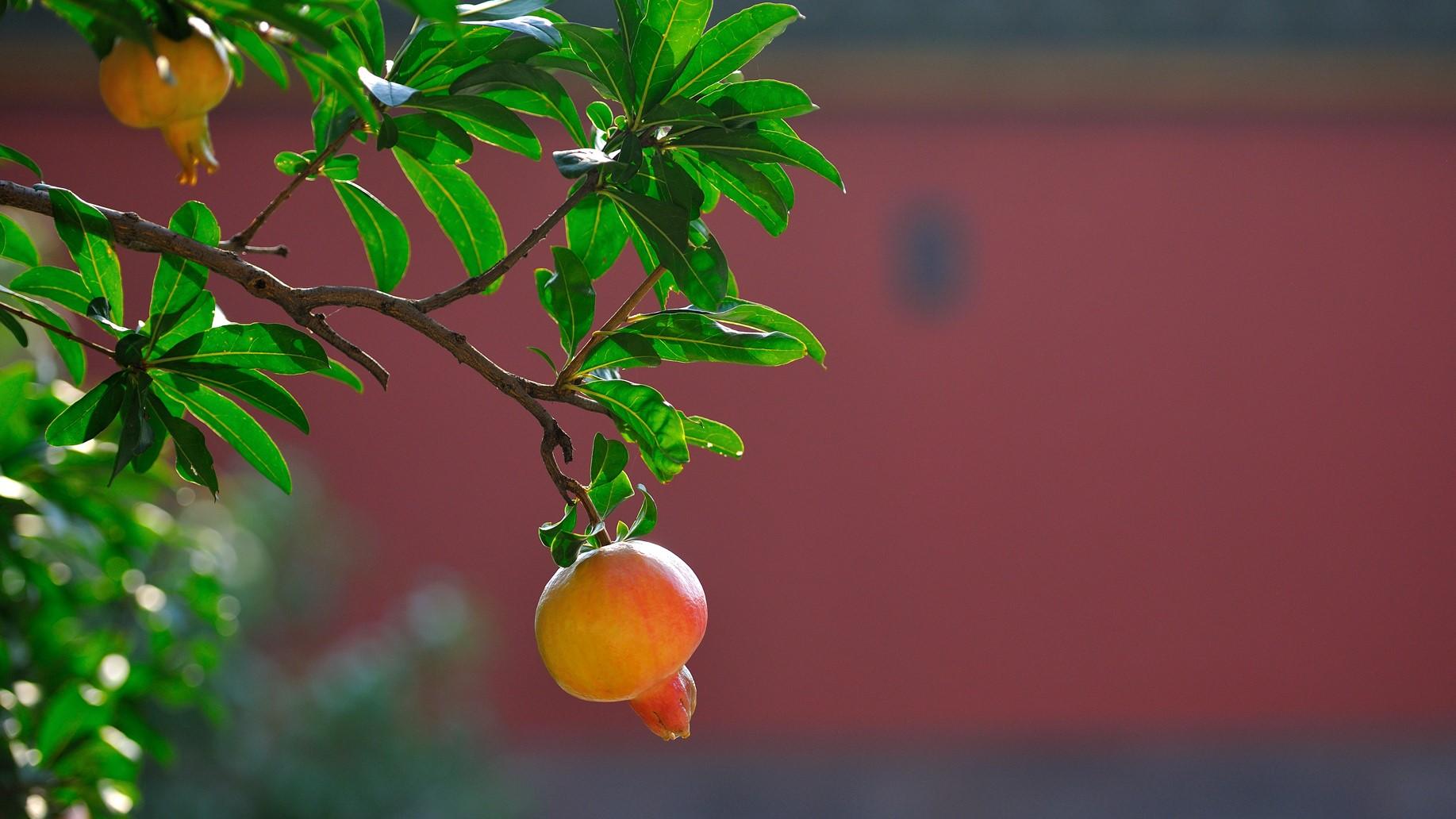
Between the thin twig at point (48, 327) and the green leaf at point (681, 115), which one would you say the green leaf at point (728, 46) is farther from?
the thin twig at point (48, 327)

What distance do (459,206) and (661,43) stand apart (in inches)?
6.4

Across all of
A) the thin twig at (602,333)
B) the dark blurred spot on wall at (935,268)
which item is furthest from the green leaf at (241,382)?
the dark blurred spot on wall at (935,268)

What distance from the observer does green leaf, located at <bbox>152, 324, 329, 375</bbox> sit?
63 centimetres

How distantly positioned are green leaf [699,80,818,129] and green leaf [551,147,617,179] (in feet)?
0.27

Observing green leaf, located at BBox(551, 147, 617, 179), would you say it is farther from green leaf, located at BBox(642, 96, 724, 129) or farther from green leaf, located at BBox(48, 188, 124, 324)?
green leaf, located at BBox(48, 188, 124, 324)

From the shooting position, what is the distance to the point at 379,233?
0.77 meters

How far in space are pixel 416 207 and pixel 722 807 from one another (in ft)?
7.25

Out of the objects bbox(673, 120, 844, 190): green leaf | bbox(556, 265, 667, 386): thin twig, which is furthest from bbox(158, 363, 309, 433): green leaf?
bbox(673, 120, 844, 190): green leaf

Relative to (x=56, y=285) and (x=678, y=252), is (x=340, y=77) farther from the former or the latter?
(x=56, y=285)

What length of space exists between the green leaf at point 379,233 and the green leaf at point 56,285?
14 centimetres

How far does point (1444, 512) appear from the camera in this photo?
15.3ft

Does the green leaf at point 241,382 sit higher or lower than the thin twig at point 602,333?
lower

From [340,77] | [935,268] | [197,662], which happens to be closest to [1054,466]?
[935,268]

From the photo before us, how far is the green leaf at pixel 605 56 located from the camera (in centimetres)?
65
